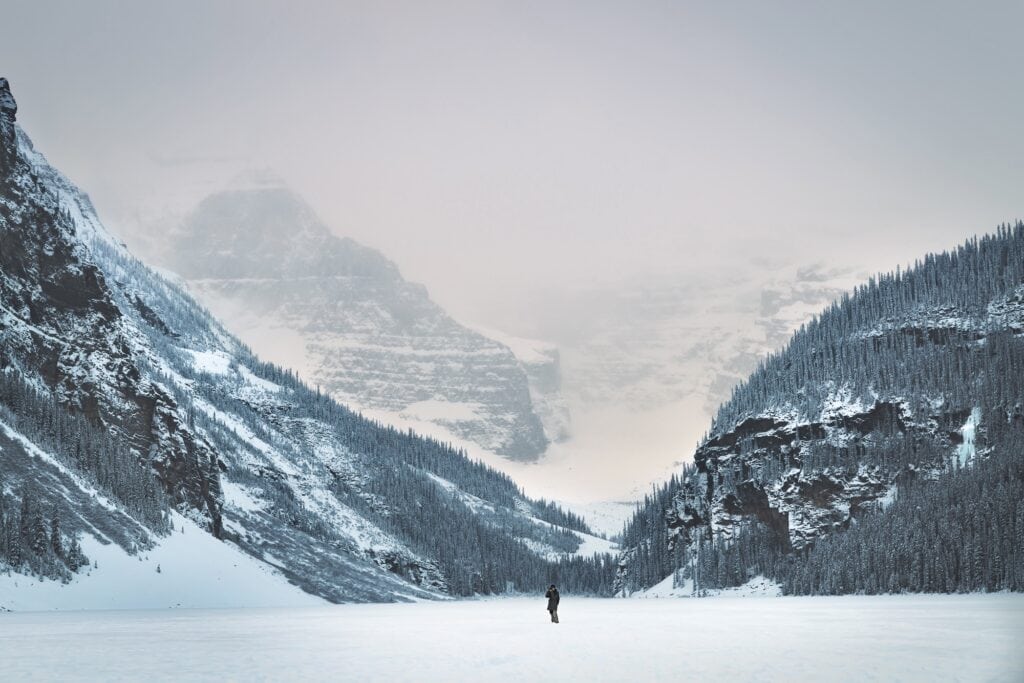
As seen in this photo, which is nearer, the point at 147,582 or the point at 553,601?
the point at 553,601

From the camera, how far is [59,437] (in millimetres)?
176250

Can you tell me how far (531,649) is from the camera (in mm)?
82688

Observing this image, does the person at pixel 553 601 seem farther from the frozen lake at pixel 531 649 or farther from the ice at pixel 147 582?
the ice at pixel 147 582

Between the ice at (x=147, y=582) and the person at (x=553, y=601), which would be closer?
the person at (x=553, y=601)

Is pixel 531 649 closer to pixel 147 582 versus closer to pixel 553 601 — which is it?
pixel 553 601

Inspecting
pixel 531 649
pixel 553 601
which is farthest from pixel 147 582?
pixel 531 649

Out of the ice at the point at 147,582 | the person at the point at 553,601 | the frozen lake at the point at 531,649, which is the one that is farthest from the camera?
the ice at the point at 147,582

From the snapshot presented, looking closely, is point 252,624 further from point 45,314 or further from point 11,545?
point 45,314

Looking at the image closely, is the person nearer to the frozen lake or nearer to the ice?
the frozen lake

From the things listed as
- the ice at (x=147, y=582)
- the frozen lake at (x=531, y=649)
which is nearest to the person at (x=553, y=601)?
the frozen lake at (x=531, y=649)

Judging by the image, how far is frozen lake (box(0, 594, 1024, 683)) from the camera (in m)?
65.4

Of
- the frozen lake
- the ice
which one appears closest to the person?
the frozen lake

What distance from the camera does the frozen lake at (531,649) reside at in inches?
2576

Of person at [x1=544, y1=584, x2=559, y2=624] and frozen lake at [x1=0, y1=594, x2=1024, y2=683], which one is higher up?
person at [x1=544, y1=584, x2=559, y2=624]
